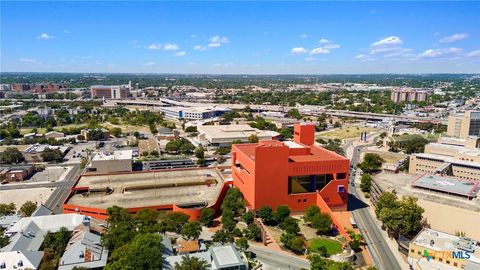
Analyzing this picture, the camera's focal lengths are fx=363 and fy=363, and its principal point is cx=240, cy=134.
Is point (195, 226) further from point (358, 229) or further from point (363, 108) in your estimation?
point (363, 108)

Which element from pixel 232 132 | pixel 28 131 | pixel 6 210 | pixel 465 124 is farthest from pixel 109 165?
pixel 465 124

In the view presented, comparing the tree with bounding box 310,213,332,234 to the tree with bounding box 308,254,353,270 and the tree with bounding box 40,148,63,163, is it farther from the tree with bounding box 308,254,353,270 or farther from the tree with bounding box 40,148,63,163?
the tree with bounding box 40,148,63,163

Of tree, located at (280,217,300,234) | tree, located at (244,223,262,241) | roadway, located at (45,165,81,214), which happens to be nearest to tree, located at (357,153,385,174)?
tree, located at (280,217,300,234)

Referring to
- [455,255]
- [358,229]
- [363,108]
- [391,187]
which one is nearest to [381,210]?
[358,229]

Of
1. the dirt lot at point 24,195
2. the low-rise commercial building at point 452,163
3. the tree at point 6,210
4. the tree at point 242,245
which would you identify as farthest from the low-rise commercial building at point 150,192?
the low-rise commercial building at point 452,163

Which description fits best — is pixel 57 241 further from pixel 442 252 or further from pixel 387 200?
pixel 387 200

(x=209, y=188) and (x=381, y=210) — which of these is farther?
(x=209, y=188)

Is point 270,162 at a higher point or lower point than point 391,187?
higher
